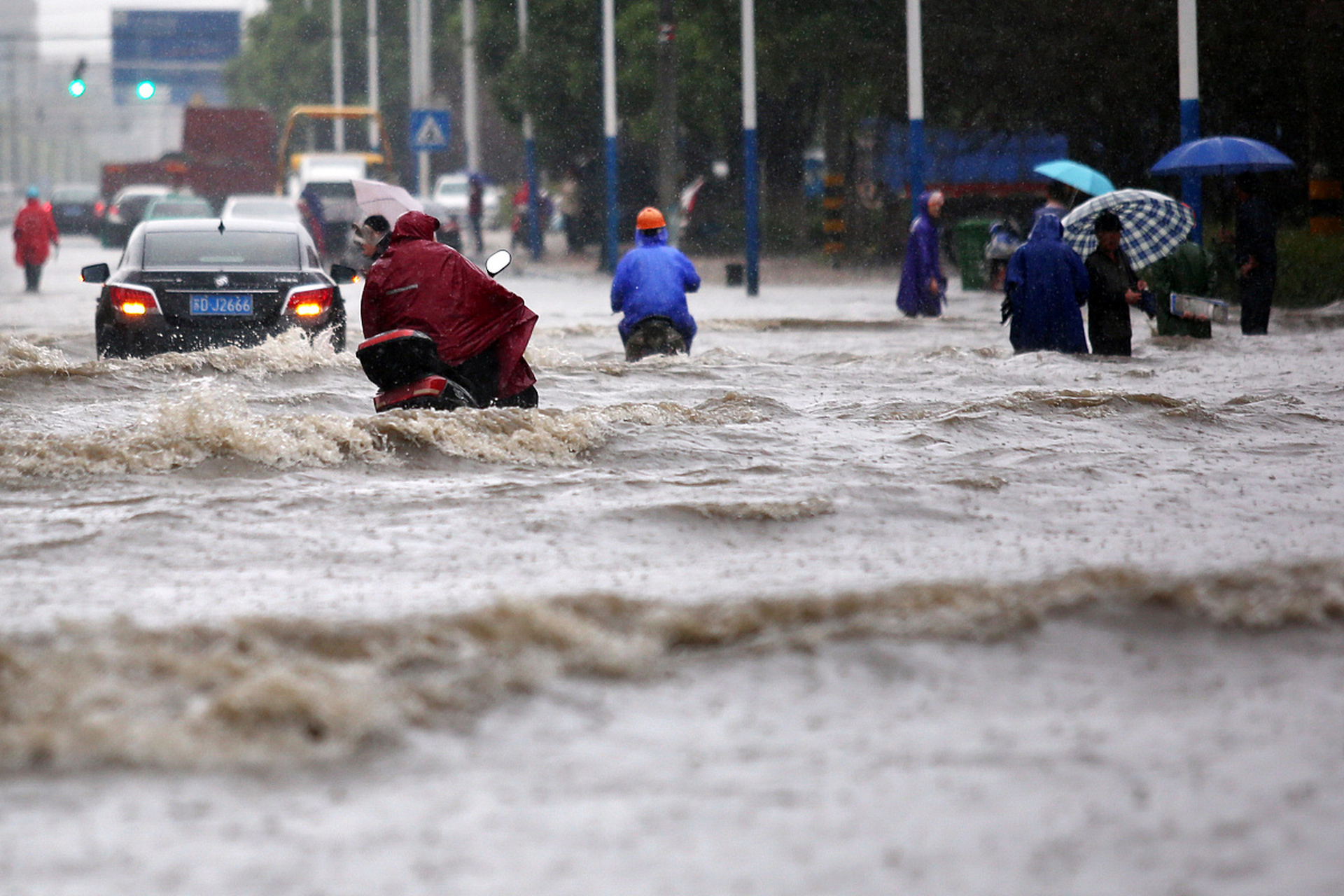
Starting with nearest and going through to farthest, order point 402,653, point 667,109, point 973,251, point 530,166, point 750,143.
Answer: point 402,653, point 750,143, point 973,251, point 667,109, point 530,166

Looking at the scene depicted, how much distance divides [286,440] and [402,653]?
171 inches

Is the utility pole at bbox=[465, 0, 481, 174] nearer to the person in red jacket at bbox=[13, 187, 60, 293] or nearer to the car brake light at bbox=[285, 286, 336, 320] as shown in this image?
the person in red jacket at bbox=[13, 187, 60, 293]

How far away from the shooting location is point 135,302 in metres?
12.9

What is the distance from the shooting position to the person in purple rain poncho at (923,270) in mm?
20031

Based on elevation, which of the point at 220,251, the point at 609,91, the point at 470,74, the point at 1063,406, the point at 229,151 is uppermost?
the point at 470,74

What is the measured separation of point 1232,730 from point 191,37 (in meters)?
101

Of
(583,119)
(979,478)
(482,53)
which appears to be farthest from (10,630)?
(482,53)

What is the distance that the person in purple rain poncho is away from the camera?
789 inches

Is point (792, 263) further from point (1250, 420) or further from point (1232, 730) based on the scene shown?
point (1232, 730)

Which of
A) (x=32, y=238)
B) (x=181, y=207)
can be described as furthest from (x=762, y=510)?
(x=181, y=207)

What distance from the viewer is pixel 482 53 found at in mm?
40375

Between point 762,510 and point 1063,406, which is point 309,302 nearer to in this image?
point 1063,406

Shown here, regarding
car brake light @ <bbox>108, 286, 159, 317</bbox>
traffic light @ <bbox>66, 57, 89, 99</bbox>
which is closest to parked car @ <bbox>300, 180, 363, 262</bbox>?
traffic light @ <bbox>66, 57, 89, 99</bbox>

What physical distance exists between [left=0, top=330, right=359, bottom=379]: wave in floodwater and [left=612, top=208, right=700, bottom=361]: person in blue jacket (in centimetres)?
202
